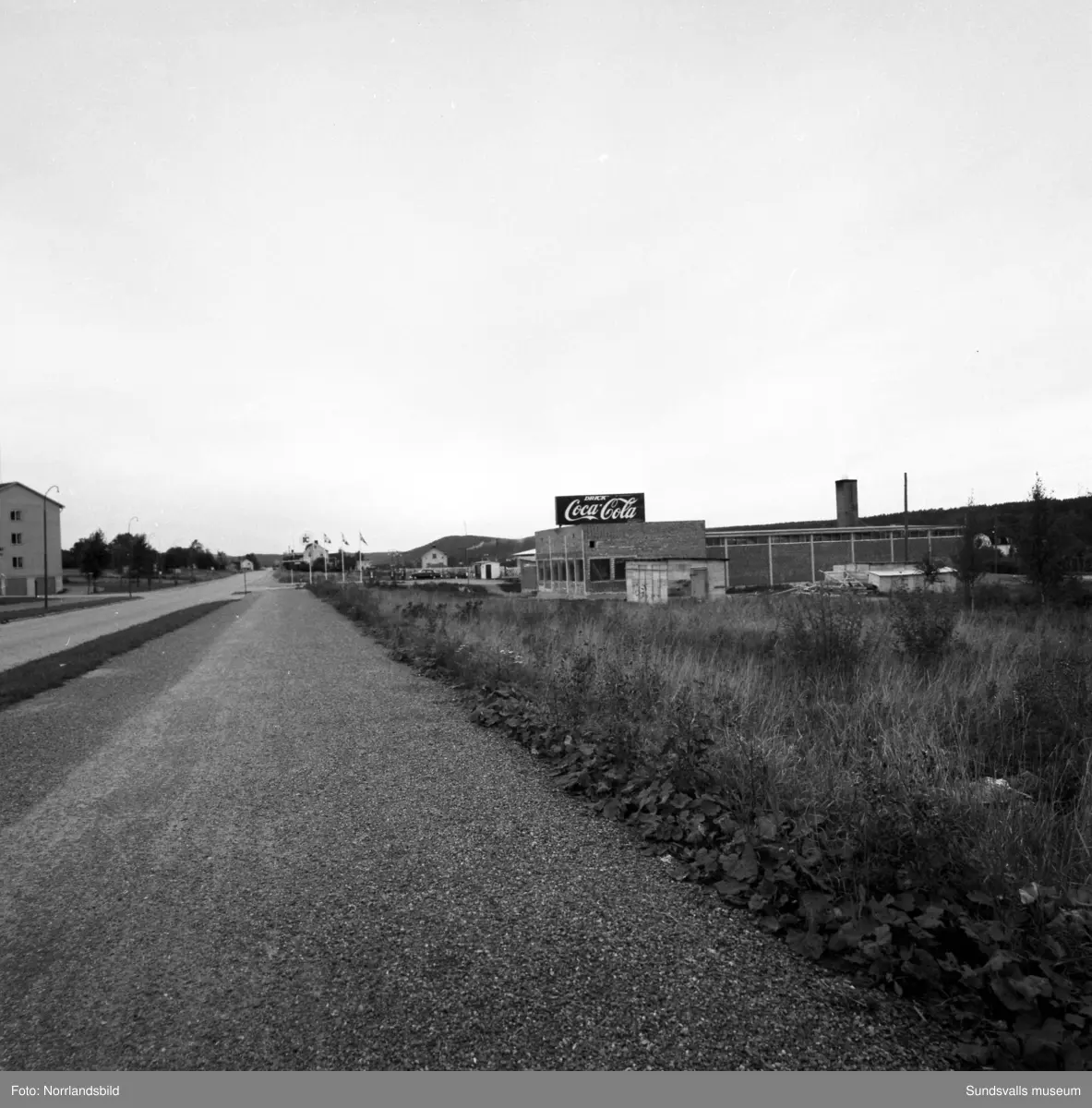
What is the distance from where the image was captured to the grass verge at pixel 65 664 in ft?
33.8

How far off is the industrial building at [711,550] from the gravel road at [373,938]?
3095 cm

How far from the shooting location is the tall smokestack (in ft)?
272

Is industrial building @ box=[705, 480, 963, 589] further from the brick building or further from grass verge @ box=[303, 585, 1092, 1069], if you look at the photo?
grass verge @ box=[303, 585, 1092, 1069]

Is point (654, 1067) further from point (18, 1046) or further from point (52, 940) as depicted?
point (52, 940)

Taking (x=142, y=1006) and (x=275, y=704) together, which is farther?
(x=275, y=704)

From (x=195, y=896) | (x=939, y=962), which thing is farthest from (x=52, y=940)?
(x=939, y=962)

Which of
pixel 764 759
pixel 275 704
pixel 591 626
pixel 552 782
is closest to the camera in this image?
pixel 764 759

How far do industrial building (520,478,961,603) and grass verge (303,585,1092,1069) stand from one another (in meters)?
27.0

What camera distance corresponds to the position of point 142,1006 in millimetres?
2590

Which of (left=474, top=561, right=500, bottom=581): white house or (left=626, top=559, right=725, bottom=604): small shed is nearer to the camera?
(left=626, top=559, right=725, bottom=604): small shed

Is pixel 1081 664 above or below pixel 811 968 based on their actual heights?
above

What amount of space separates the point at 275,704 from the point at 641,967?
7643 millimetres
